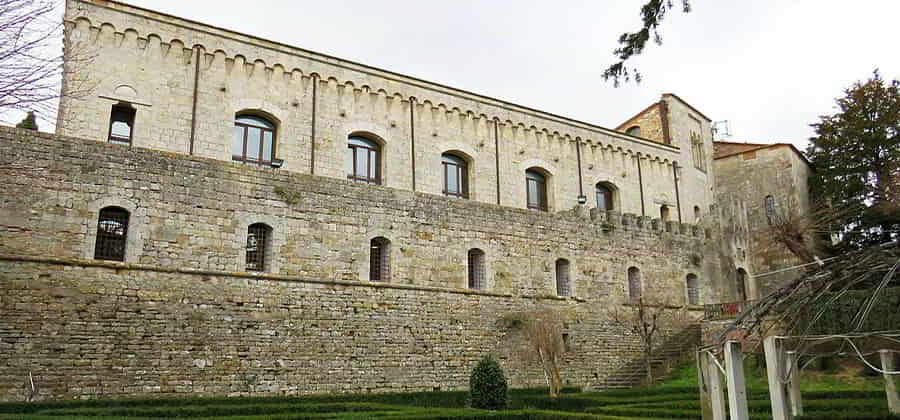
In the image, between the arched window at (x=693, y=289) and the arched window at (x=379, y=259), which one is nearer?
the arched window at (x=379, y=259)

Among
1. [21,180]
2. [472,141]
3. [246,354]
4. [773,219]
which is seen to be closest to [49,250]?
[21,180]

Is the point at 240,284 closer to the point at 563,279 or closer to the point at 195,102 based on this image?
the point at 195,102

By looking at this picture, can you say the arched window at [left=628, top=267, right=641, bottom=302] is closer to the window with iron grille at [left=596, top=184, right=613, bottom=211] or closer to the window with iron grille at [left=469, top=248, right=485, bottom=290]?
the window with iron grille at [left=596, top=184, right=613, bottom=211]

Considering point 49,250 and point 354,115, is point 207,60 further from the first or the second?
point 49,250

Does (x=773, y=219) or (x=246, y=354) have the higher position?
(x=773, y=219)

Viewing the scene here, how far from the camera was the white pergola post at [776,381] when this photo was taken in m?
8.02

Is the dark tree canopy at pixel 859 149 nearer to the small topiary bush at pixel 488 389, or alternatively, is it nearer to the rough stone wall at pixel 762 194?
the rough stone wall at pixel 762 194

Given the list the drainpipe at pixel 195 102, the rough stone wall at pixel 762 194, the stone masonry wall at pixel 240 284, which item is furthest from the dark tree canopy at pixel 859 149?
the drainpipe at pixel 195 102

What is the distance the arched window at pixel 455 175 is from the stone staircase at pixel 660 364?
857 centimetres

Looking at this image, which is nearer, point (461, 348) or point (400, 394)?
point (400, 394)

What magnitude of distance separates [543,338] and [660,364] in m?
5.45

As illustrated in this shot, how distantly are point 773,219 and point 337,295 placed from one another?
23.1 meters

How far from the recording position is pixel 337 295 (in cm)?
1858

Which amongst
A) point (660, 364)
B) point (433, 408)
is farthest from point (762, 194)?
point (433, 408)
